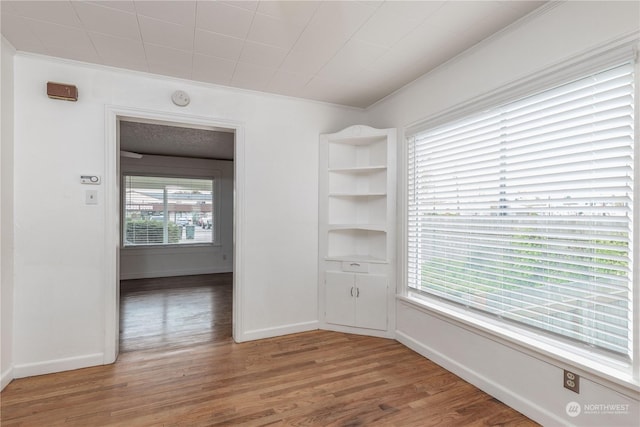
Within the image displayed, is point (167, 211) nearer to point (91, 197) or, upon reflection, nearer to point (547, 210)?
point (91, 197)

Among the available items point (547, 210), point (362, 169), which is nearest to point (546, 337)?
point (547, 210)

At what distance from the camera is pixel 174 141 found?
5098 millimetres

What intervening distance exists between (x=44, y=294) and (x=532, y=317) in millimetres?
3651

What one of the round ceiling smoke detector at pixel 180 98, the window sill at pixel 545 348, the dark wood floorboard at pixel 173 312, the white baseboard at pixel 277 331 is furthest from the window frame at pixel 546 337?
the dark wood floorboard at pixel 173 312

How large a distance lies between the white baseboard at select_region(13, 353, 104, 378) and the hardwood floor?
0.18 feet

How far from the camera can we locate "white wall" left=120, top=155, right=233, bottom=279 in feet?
19.8

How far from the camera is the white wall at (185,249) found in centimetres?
603

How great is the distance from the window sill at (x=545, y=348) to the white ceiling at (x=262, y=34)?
6.82ft

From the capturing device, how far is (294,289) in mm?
3275

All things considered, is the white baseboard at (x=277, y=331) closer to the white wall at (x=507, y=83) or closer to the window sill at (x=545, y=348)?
the white wall at (x=507, y=83)

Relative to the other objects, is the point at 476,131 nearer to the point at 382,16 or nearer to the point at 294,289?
the point at 382,16

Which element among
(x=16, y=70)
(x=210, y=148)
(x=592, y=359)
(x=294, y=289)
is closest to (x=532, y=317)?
(x=592, y=359)

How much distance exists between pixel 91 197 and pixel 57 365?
1.40 m

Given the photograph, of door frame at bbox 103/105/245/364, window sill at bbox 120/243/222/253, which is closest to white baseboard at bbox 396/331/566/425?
door frame at bbox 103/105/245/364
